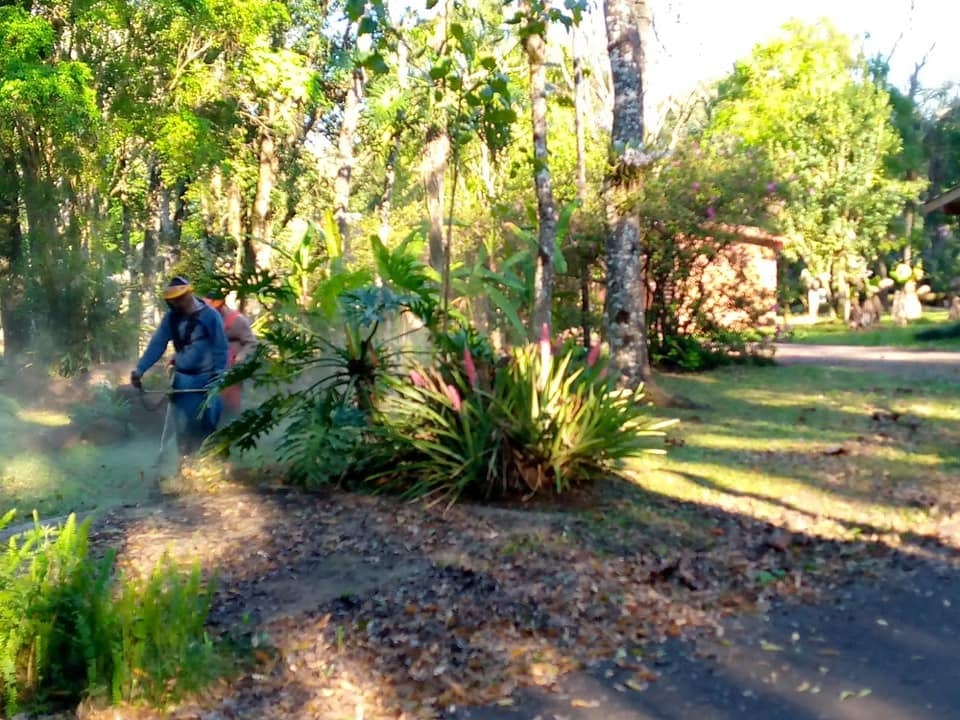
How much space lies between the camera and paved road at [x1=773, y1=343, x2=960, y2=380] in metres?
20.1

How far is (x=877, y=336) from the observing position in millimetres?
33406

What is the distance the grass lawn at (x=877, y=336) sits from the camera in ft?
95.4

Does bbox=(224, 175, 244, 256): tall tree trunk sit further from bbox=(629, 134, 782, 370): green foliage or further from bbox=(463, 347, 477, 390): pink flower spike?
bbox=(463, 347, 477, 390): pink flower spike

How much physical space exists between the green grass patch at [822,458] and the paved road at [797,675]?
1.73 meters

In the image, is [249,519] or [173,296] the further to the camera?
[173,296]

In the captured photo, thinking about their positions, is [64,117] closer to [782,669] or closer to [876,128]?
[782,669]

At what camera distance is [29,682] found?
4613 millimetres

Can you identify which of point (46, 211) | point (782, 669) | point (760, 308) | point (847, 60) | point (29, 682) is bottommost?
point (782, 669)

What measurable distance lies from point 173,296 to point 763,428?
22.1ft

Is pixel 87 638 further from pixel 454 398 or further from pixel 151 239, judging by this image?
pixel 151 239

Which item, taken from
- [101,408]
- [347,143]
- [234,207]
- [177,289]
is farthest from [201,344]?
[234,207]

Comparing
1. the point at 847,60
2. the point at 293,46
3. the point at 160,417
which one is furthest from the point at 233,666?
the point at 847,60

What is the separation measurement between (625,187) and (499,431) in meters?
5.94

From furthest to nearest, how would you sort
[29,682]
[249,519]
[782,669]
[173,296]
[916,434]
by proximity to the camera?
[916,434] < [173,296] < [249,519] < [782,669] < [29,682]
